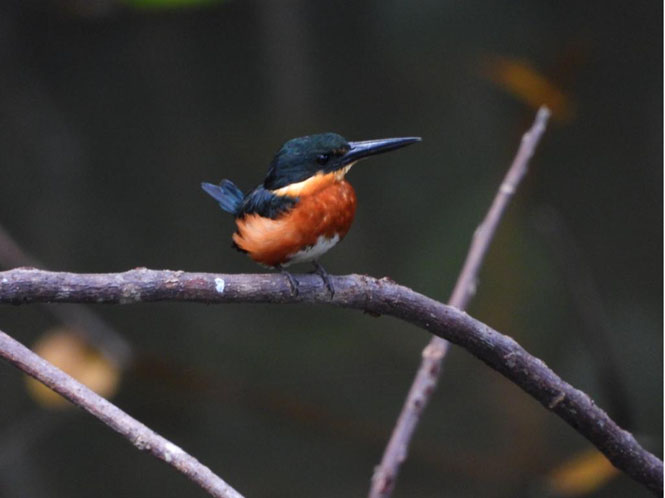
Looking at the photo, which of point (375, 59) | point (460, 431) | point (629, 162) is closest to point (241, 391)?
point (460, 431)

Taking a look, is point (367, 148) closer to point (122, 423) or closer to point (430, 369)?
point (430, 369)

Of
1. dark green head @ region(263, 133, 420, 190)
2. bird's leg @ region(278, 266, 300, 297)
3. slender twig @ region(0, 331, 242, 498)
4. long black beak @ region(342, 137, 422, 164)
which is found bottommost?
slender twig @ region(0, 331, 242, 498)

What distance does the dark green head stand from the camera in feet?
3.29

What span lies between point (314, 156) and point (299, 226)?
0.31ft

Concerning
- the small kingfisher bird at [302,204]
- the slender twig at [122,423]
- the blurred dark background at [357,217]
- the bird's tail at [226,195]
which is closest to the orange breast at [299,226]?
the small kingfisher bird at [302,204]

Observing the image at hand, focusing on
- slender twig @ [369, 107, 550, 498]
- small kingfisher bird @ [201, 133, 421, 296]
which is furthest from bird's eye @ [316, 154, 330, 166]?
slender twig @ [369, 107, 550, 498]

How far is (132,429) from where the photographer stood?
716 mm

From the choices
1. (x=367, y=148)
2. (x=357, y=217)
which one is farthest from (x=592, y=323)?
(x=367, y=148)

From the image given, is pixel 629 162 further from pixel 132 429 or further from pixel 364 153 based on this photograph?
pixel 132 429

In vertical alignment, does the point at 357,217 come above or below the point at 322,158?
above

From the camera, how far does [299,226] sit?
0.97 m

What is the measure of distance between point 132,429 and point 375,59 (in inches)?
68.8

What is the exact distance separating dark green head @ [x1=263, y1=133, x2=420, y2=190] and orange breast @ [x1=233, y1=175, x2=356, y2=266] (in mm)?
27

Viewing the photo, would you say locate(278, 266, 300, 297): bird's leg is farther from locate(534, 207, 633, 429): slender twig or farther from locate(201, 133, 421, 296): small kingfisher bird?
locate(534, 207, 633, 429): slender twig
